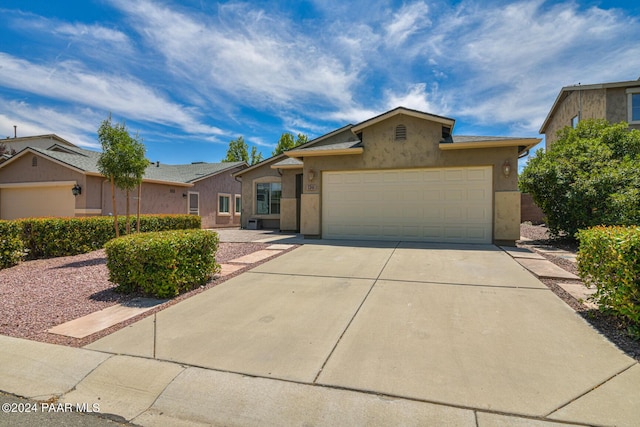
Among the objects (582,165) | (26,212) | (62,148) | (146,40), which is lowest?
(26,212)

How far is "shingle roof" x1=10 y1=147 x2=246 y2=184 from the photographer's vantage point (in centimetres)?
1427

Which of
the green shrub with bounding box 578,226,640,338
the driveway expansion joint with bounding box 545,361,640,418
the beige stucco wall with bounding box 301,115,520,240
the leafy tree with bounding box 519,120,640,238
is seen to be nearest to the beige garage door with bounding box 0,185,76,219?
the beige stucco wall with bounding box 301,115,520,240

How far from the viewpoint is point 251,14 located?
29.2 feet

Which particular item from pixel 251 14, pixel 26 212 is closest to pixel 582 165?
pixel 251 14

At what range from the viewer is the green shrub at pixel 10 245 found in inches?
301

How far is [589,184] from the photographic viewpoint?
9.28m

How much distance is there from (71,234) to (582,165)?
52.6 ft

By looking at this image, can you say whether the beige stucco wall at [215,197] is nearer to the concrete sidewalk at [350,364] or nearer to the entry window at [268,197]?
the entry window at [268,197]

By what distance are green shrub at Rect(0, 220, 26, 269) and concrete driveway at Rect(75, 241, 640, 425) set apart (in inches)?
251

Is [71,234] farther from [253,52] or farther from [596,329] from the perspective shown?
[596,329]

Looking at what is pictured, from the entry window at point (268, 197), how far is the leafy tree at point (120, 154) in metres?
8.34

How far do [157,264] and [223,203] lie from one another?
1805 cm

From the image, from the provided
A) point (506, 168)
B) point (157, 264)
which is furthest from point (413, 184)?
point (157, 264)

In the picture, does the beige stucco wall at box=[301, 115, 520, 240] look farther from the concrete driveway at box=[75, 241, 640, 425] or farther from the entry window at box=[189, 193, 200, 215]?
the entry window at box=[189, 193, 200, 215]
